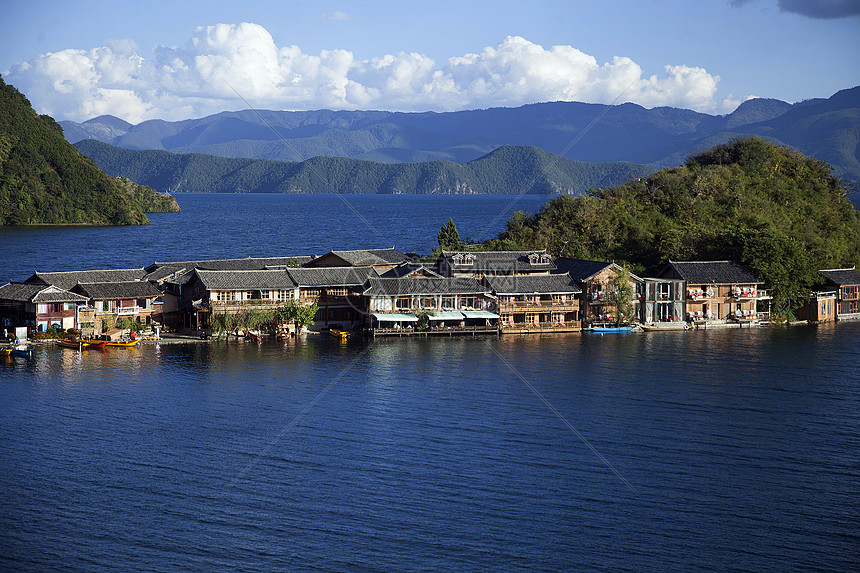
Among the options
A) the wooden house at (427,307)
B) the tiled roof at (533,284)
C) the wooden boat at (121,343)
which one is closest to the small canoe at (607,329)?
the tiled roof at (533,284)

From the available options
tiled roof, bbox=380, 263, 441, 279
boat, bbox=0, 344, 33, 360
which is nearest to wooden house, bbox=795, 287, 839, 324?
tiled roof, bbox=380, 263, 441, 279

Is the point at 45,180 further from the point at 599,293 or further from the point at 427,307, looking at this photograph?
the point at 599,293

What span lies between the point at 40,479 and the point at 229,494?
711cm

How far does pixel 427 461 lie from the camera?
31.9 meters

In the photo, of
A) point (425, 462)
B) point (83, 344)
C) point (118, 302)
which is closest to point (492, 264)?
point (118, 302)

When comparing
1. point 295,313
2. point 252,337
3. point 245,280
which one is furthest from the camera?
point 245,280

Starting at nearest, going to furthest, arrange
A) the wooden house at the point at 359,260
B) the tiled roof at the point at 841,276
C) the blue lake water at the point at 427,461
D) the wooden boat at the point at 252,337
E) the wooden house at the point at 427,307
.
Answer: the blue lake water at the point at 427,461 → the wooden boat at the point at 252,337 → the wooden house at the point at 427,307 → the tiled roof at the point at 841,276 → the wooden house at the point at 359,260

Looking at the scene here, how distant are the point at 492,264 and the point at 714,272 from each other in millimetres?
17342

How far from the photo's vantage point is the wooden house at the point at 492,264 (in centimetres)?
6397

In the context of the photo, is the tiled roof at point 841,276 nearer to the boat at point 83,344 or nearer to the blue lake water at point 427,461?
the blue lake water at point 427,461

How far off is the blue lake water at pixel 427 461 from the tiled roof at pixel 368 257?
17.5 metres

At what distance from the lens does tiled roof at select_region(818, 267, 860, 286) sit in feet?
223

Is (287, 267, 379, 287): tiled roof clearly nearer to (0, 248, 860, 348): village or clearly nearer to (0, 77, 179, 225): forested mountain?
(0, 248, 860, 348): village

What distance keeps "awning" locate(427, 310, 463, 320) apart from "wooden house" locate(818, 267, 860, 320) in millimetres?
31341
